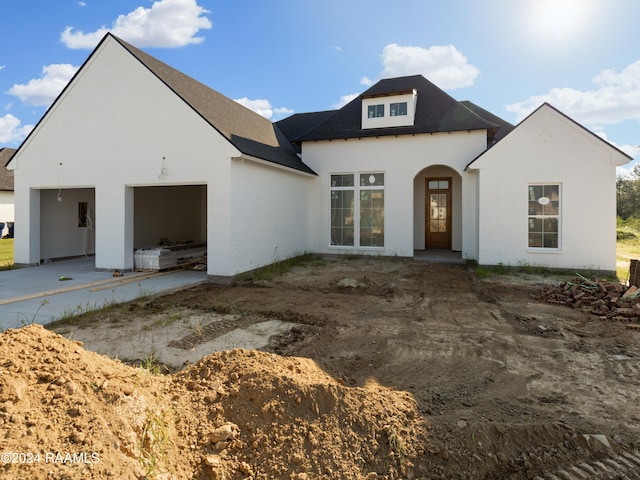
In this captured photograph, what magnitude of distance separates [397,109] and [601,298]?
9.43m

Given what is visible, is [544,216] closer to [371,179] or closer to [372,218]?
[372,218]

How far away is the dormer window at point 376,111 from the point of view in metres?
14.3

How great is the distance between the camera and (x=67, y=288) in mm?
8578

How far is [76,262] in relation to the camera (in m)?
12.9

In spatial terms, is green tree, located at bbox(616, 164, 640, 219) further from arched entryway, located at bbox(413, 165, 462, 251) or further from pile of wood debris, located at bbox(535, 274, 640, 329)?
pile of wood debris, located at bbox(535, 274, 640, 329)

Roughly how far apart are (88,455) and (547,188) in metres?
12.4

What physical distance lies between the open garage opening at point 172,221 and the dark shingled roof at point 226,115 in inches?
166

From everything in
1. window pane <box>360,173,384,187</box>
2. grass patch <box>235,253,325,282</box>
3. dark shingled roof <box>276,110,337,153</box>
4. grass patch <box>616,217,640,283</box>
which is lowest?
grass patch <box>235,253,325,282</box>

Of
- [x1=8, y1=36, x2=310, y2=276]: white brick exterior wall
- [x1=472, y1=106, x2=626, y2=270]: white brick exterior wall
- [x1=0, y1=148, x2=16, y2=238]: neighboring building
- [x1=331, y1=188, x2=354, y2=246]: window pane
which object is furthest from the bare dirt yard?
[x1=0, y1=148, x2=16, y2=238]: neighboring building

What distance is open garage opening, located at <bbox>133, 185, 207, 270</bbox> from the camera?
14.4 meters

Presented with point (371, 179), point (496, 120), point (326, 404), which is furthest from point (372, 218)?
point (326, 404)

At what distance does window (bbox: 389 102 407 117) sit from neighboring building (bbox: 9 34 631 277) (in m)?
0.07

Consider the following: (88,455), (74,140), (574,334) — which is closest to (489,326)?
(574,334)

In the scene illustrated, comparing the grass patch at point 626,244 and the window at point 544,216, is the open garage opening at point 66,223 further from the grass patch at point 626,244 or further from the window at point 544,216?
the grass patch at point 626,244
